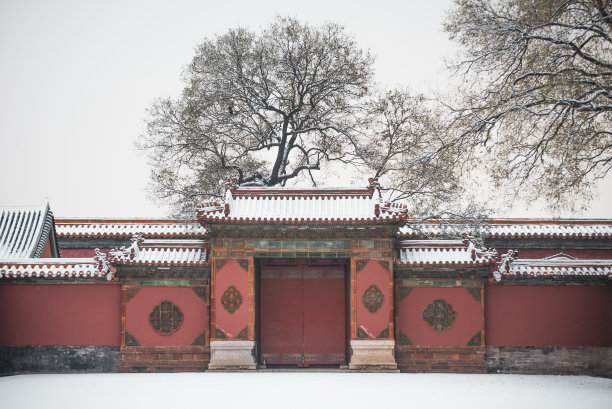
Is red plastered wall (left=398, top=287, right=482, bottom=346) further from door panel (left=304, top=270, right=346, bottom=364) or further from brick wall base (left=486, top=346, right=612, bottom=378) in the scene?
door panel (left=304, top=270, right=346, bottom=364)

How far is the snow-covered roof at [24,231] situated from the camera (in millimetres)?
19281

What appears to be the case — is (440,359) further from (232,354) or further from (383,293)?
(232,354)

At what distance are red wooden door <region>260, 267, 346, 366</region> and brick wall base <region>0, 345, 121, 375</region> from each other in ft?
11.7

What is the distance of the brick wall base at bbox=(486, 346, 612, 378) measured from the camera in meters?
16.5

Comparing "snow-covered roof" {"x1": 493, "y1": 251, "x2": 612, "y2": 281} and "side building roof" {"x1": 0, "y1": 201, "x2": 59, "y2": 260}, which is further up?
"side building roof" {"x1": 0, "y1": 201, "x2": 59, "y2": 260}

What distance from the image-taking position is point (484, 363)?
54.9ft

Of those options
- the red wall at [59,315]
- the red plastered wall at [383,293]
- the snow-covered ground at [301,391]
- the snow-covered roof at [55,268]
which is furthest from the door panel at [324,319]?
the snow-covered roof at [55,268]

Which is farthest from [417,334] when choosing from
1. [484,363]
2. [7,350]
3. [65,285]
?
[7,350]

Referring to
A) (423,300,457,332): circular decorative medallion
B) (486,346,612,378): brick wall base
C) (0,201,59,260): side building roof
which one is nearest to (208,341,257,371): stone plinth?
(423,300,457,332): circular decorative medallion

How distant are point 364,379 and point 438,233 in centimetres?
710

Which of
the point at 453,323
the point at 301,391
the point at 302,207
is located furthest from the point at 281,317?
the point at 301,391

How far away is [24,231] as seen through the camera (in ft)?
65.4

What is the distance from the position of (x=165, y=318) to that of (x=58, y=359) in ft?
8.33

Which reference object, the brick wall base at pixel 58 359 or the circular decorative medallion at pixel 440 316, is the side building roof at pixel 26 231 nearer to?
the brick wall base at pixel 58 359
